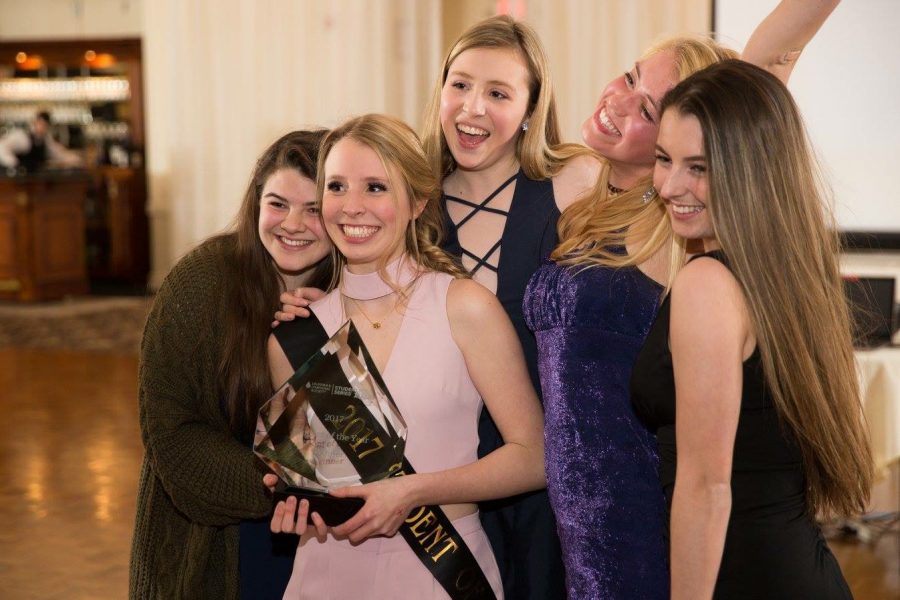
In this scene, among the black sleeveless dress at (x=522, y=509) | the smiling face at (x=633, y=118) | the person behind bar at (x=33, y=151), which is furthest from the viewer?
the person behind bar at (x=33, y=151)

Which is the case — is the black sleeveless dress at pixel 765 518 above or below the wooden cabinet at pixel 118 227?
above

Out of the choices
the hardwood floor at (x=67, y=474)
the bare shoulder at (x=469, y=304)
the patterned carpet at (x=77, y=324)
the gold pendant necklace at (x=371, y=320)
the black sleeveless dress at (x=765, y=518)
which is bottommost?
the hardwood floor at (x=67, y=474)

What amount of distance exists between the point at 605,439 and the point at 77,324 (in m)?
Answer: 7.76

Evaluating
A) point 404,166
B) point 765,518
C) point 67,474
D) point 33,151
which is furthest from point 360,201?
point 33,151

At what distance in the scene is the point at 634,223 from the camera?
1.82 meters

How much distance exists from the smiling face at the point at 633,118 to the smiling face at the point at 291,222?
52 cm

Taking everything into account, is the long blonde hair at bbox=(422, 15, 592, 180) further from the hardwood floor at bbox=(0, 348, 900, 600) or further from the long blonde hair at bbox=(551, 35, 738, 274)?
the hardwood floor at bbox=(0, 348, 900, 600)

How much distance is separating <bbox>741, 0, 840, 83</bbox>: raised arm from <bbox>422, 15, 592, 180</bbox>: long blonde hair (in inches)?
17.5

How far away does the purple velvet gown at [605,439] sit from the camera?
1.74 m

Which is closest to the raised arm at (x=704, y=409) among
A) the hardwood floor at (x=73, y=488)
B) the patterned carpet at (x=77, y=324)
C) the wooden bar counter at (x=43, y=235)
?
the hardwood floor at (x=73, y=488)

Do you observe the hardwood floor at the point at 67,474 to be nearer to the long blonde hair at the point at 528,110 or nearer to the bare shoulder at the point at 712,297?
the long blonde hair at the point at 528,110

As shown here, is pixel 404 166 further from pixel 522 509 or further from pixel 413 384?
pixel 522 509

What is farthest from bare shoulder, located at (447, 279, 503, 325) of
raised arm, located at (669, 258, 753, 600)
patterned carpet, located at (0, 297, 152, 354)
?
patterned carpet, located at (0, 297, 152, 354)

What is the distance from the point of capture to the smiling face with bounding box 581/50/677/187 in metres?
1.93
